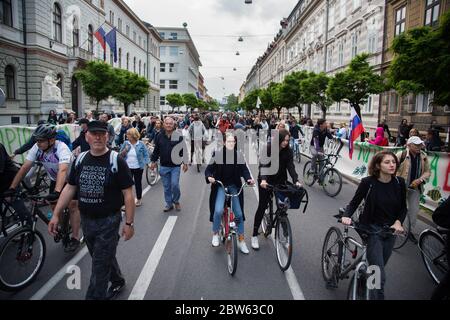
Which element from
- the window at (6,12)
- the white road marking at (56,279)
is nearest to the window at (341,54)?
the window at (6,12)

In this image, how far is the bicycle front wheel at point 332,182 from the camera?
9.27 metres

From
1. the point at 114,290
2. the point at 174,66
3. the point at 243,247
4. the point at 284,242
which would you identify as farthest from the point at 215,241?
the point at 174,66

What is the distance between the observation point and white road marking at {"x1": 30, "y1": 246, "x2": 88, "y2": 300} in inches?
159

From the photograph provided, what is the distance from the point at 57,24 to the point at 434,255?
1347 inches

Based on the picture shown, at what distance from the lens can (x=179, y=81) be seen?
317 ft

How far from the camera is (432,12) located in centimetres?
1889

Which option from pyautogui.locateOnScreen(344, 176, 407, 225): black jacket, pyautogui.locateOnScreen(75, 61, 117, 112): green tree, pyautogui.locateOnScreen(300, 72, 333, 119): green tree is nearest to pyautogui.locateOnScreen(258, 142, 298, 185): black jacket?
pyautogui.locateOnScreen(344, 176, 407, 225): black jacket

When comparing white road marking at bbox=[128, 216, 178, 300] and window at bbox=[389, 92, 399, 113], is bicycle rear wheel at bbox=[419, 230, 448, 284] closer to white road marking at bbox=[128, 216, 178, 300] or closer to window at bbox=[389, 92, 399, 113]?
white road marking at bbox=[128, 216, 178, 300]

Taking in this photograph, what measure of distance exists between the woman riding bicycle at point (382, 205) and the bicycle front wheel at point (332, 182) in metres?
5.57

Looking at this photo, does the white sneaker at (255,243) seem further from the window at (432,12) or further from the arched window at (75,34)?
the arched window at (75,34)

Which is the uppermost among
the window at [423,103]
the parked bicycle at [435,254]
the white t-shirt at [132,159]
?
the window at [423,103]
